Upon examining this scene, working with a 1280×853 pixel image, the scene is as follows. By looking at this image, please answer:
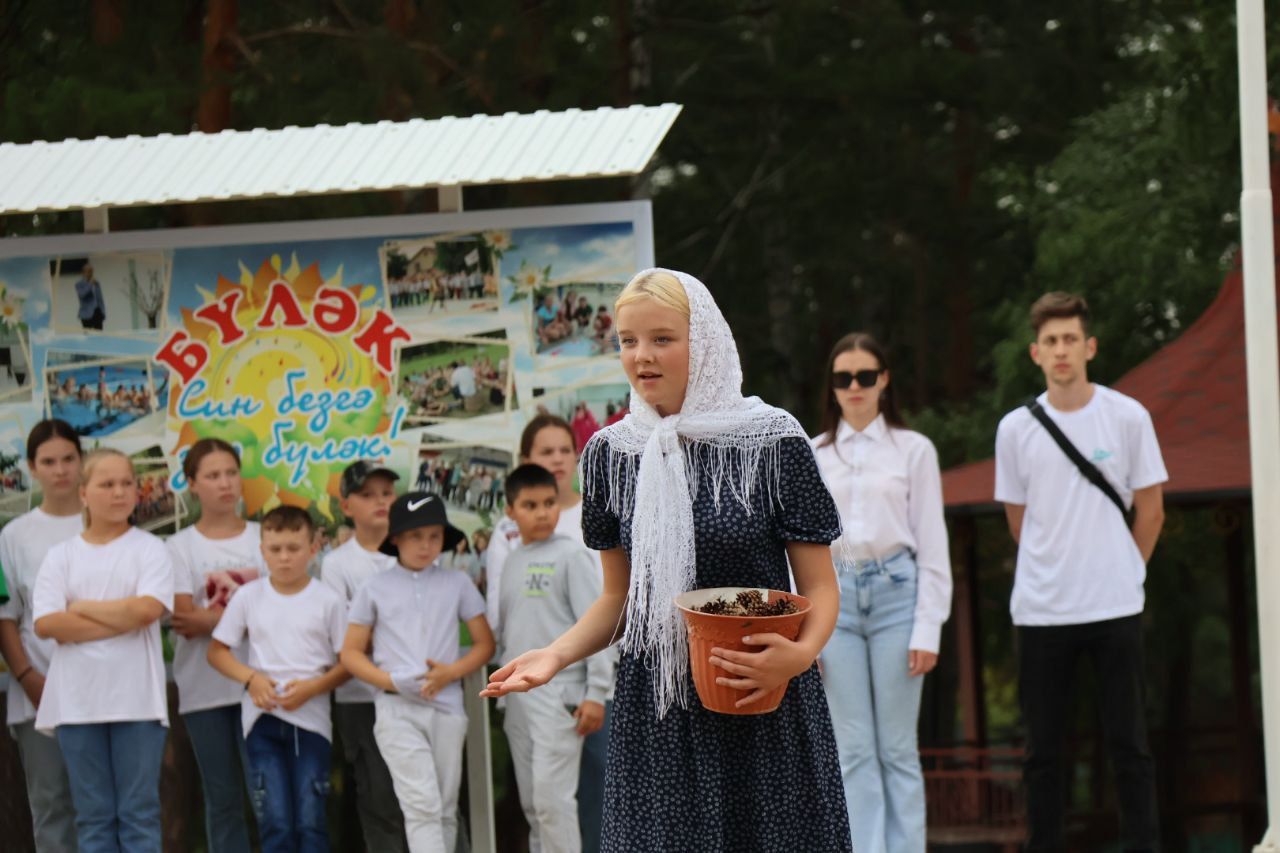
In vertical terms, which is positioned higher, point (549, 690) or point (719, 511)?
point (719, 511)

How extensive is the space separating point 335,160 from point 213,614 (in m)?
2.02

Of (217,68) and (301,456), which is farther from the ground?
(217,68)

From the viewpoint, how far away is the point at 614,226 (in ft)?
24.9

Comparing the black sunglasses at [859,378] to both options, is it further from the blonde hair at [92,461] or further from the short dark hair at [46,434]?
the short dark hair at [46,434]

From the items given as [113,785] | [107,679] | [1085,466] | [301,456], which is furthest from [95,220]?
[1085,466]

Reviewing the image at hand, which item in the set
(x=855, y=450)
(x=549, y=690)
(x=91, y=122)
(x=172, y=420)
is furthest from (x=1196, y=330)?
(x=91, y=122)

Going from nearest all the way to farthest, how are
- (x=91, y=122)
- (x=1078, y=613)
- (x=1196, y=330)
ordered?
1. (x=1078, y=613)
2. (x=1196, y=330)
3. (x=91, y=122)

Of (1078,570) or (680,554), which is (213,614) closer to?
(1078,570)

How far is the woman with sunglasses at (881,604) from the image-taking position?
670 cm

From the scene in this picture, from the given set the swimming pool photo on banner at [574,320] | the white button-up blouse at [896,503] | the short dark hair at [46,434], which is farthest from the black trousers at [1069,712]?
the short dark hair at [46,434]

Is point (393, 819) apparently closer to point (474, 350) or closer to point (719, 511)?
point (474, 350)

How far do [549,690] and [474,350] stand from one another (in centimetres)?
153

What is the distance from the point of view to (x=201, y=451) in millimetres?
7715

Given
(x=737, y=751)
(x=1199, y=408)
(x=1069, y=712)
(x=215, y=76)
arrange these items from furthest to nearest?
1. (x=215, y=76)
2. (x=1199, y=408)
3. (x=1069, y=712)
4. (x=737, y=751)
